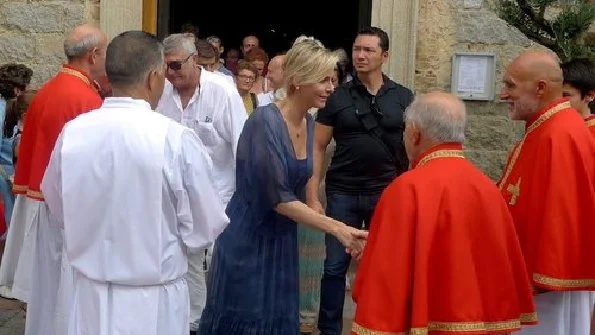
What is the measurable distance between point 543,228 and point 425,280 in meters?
0.99

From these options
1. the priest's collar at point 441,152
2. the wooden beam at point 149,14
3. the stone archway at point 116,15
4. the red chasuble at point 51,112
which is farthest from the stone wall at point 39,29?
the priest's collar at point 441,152

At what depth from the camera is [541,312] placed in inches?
177

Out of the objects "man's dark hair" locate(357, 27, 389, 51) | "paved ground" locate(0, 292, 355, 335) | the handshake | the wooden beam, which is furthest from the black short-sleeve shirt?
the wooden beam

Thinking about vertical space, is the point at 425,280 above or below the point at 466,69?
below

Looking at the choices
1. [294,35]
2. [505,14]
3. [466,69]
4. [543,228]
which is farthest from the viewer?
[294,35]

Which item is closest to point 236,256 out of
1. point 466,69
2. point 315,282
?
point 315,282

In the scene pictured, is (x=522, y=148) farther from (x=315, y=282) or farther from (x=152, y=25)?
(x=152, y=25)

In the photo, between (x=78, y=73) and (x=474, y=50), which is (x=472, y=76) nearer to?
(x=474, y=50)

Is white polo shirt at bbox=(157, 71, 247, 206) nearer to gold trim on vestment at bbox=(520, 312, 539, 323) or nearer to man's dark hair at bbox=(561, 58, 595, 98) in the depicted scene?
man's dark hair at bbox=(561, 58, 595, 98)

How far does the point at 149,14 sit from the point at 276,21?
Answer: 7458 millimetres

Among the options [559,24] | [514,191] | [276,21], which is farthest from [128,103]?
[276,21]

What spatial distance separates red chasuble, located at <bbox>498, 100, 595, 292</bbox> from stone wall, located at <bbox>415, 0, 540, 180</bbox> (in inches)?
157

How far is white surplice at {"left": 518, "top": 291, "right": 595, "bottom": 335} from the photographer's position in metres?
4.45

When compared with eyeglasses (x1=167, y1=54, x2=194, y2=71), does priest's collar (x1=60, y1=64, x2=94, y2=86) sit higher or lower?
lower
